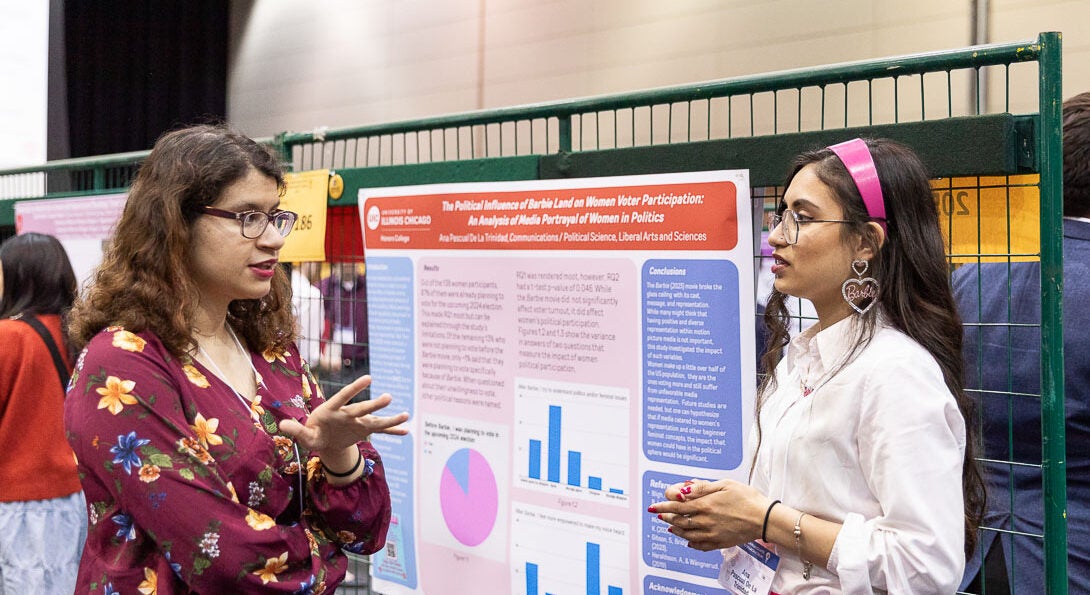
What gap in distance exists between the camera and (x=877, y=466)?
4.11ft

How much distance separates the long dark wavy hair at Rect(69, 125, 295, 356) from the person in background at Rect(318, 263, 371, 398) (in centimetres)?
99

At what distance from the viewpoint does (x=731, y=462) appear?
1746 mm

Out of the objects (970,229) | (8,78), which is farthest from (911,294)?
(8,78)

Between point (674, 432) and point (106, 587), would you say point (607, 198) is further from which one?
point (106, 587)

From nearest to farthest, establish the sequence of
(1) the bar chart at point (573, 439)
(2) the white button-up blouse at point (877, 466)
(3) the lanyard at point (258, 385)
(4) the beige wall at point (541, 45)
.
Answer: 1. (2) the white button-up blouse at point (877, 466)
2. (3) the lanyard at point (258, 385)
3. (1) the bar chart at point (573, 439)
4. (4) the beige wall at point (541, 45)

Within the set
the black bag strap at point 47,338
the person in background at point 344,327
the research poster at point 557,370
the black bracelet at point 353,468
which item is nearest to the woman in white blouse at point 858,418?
the research poster at point 557,370

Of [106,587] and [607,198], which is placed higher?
[607,198]

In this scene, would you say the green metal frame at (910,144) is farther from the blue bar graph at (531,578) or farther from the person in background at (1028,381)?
the blue bar graph at (531,578)

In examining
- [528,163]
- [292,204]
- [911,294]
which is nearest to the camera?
[911,294]

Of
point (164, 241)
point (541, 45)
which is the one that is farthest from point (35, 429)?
point (541, 45)

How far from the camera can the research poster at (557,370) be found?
1.77 m

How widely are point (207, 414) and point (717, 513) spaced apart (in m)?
0.83

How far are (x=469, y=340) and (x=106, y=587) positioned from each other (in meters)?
0.97

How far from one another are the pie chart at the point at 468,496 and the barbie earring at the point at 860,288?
1.05m
